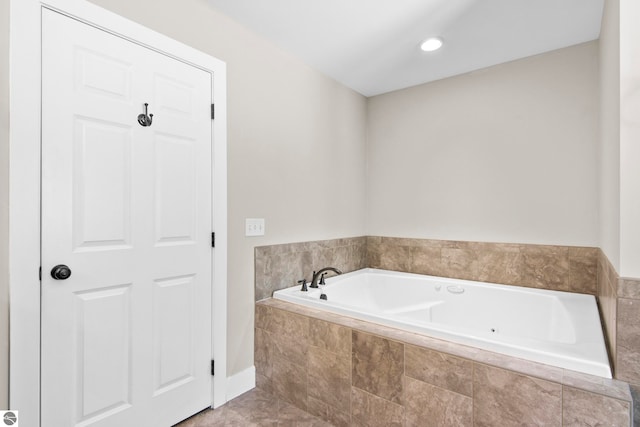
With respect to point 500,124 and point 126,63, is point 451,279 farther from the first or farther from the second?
point 126,63

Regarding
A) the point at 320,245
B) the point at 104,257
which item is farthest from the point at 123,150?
the point at 320,245

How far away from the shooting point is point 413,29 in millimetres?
2176

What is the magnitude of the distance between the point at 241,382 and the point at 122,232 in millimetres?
1207

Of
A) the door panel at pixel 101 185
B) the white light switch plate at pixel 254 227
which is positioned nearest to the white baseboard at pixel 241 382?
the white light switch plate at pixel 254 227

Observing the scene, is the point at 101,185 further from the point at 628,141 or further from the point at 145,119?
the point at 628,141

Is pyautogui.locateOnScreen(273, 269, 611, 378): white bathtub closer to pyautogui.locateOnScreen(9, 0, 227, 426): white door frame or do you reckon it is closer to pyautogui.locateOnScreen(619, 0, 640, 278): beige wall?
pyautogui.locateOnScreen(619, 0, 640, 278): beige wall

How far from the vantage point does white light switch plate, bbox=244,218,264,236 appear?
85.7 inches

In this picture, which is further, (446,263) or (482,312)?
(446,263)

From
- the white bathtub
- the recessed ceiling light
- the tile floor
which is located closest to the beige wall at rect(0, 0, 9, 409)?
the tile floor

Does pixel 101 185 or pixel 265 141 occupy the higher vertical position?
pixel 265 141

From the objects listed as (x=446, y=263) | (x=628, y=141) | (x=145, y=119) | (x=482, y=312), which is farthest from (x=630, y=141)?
(x=145, y=119)

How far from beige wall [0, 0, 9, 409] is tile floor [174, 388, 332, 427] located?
35.6 inches

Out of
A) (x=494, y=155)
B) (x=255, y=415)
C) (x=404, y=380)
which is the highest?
(x=494, y=155)

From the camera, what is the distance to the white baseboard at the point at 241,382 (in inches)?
80.8
